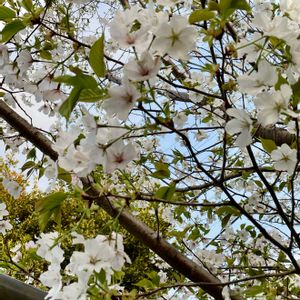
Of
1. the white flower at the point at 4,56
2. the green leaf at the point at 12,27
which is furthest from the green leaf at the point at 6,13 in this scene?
the white flower at the point at 4,56

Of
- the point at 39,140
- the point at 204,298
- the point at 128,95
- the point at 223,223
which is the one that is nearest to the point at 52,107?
the point at 39,140

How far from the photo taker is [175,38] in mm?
608

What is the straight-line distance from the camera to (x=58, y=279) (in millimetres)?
723

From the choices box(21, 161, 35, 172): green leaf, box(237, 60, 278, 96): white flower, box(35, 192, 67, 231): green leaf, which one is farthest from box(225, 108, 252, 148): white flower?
box(21, 161, 35, 172): green leaf

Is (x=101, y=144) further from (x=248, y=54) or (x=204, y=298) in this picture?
(x=204, y=298)

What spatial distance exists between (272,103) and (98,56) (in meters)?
0.23

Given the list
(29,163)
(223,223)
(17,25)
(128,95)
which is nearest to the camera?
(128,95)

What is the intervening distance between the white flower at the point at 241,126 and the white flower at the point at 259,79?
4 centimetres

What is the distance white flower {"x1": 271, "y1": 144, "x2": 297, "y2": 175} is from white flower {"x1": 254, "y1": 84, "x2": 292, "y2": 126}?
0.79 ft

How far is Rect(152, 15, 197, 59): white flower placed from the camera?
592mm

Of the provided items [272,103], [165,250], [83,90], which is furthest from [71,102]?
[165,250]

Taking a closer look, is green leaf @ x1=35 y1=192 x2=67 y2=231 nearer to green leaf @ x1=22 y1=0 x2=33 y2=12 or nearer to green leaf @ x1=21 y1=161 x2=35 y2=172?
green leaf @ x1=22 y1=0 x2=33 y2=12

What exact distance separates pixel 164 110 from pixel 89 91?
5.5 inches

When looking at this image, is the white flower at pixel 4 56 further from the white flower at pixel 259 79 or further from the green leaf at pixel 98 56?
the white flower at pixel 259 79
